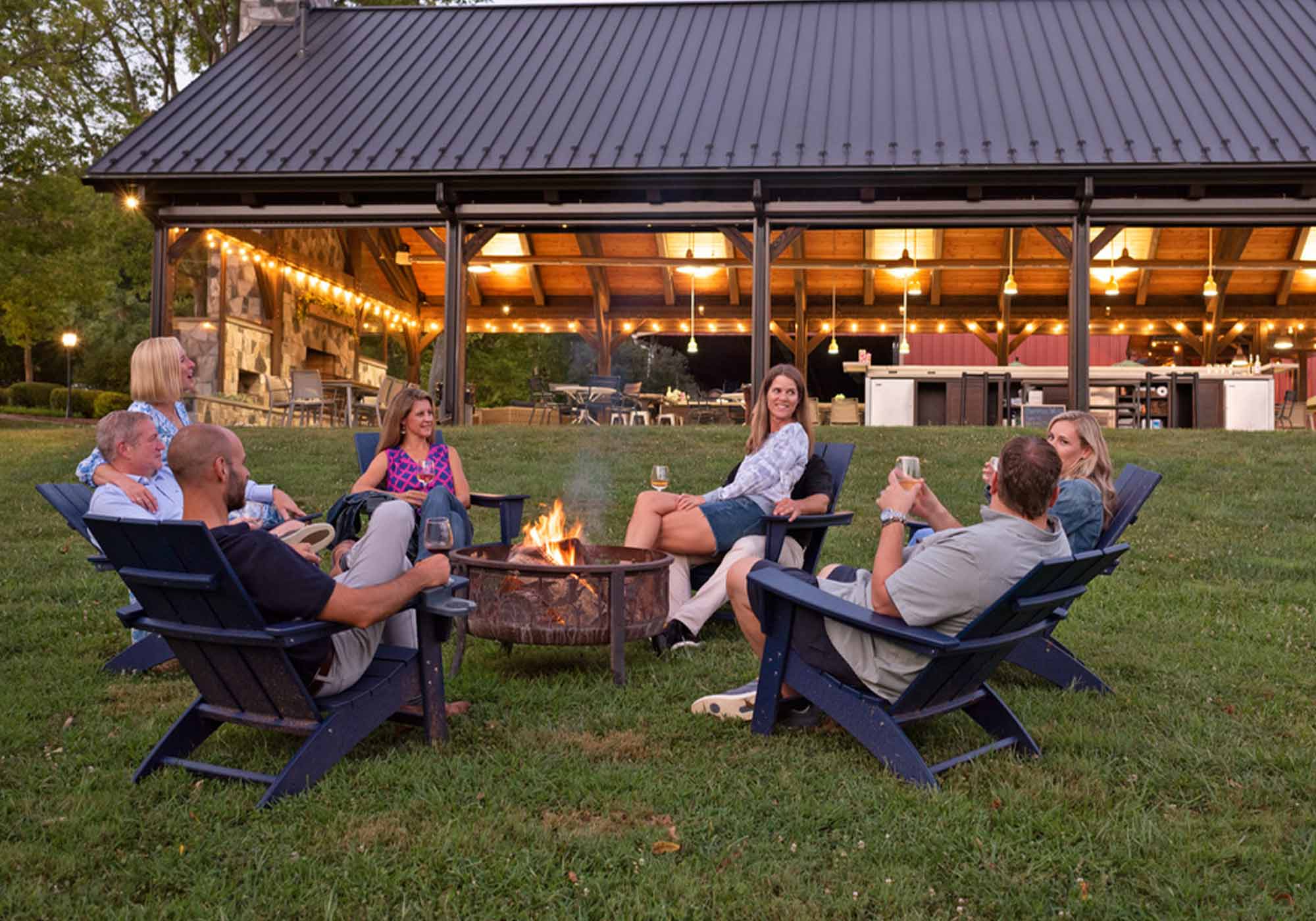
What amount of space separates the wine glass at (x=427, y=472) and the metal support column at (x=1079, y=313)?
8.60 m

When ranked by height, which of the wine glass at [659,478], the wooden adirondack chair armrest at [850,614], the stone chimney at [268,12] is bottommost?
the wooden adirondack chair armrest at [850,614]

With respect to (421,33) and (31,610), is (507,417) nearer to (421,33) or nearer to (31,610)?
(421,33)

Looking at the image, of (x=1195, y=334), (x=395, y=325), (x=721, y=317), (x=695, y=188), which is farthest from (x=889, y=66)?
(x=395, y=325)

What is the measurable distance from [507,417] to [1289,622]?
13135 mm

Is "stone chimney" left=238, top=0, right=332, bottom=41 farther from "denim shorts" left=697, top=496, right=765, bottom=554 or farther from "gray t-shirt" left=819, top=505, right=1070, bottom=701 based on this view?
"gray t-shirt" left=819, top=505, right=1070, bottom=701

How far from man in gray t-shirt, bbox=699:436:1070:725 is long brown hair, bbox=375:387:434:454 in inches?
104

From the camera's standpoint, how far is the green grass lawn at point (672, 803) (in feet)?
7.98

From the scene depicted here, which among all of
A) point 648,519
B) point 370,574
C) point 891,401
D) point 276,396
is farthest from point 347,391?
point 370,574

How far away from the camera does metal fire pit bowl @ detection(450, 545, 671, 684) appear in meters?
4.07

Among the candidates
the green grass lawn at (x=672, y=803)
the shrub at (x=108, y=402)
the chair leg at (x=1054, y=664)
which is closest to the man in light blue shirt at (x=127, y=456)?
the green grass lawn at (x=672, y=803)

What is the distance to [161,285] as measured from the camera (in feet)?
42.9

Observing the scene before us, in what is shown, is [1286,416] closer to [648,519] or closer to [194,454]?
[648,519]

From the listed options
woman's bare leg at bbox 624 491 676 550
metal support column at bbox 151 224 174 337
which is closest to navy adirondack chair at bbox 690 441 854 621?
woman's bare leg at bbox 624 491 676 550

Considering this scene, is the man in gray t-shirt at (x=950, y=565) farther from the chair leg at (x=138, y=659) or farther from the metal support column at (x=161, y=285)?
the metal support column at (x=161, y=285)
